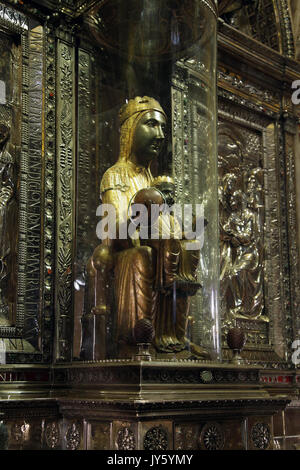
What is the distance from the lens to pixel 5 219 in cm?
483

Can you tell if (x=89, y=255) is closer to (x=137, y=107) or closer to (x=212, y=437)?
(x=137, y=107)

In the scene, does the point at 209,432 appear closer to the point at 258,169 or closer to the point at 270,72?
the point at 258,169

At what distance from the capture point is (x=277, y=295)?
6746 millimetres

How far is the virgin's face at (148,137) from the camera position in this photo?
4922 mm

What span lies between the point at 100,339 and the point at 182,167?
5.65ft

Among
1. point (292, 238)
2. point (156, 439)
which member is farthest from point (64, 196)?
point (292, 238)

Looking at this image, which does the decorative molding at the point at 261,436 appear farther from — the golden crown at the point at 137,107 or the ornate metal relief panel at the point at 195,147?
the golden crown at the point at 137,107

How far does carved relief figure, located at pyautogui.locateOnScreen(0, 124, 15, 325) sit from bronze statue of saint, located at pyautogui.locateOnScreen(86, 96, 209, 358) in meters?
0.57

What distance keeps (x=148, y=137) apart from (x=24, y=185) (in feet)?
3.11

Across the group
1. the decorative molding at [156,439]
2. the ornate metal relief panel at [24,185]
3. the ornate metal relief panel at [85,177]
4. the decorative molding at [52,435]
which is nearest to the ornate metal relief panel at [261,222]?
the ornate metal relief panel at [85,177]

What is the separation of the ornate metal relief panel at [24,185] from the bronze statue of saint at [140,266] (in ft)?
1.48
